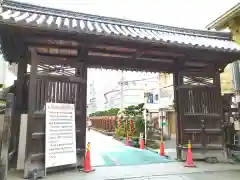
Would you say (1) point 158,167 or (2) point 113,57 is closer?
(1) point 158,167

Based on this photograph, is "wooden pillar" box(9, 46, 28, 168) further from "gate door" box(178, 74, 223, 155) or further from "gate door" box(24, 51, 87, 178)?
"gate door" box(178, 74, 223, 155)

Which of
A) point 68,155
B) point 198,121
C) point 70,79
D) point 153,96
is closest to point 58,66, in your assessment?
point 70,79

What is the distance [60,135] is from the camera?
21.7 feet

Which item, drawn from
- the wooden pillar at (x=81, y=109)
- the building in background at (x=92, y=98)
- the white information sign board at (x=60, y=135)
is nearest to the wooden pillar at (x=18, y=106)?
the white information sign board at (x=60, y=135)

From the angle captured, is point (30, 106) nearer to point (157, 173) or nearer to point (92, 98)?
point (157, 173)

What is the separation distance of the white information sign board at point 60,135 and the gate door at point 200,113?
426 centimetres

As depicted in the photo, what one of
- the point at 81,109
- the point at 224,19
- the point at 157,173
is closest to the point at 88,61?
the point at 81,109

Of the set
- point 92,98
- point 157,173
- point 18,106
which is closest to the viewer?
point 157,173

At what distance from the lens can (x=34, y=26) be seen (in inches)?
221

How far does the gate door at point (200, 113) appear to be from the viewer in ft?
27.9

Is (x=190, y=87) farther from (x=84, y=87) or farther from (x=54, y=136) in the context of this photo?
(x=54, y=136)

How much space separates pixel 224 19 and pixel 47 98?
33.8 feet

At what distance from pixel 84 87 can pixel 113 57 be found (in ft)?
5.77

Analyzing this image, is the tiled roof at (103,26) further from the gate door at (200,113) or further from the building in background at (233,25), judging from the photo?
the gate door at (200,113)
